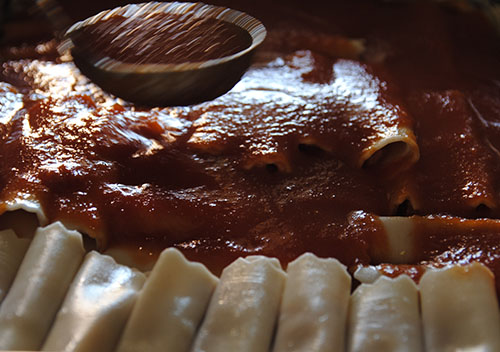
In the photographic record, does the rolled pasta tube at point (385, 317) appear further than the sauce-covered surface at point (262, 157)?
No

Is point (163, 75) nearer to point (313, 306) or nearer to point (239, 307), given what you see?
point (239, 307)

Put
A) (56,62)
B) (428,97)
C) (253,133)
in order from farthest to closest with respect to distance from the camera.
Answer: (56,62) → (428,97) → (253,133)

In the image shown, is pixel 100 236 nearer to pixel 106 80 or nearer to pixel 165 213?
pixel 165 213

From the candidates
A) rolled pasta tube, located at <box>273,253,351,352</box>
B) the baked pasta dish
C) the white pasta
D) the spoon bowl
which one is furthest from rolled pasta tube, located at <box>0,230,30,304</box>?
the white pasta

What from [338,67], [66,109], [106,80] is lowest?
[338,67]

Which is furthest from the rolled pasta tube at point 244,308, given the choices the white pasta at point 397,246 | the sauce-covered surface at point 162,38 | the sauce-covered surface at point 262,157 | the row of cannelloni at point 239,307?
the sauce-covered surface at point 162,38

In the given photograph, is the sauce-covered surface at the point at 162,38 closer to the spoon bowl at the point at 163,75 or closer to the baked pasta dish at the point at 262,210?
the spoon bowl at the point at 163,75

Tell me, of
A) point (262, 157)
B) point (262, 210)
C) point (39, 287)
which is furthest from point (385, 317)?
point (39, 287)

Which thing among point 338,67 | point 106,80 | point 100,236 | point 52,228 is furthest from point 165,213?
point 338,67
